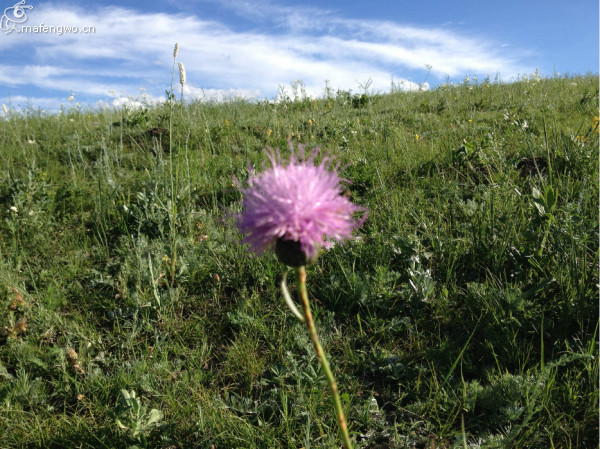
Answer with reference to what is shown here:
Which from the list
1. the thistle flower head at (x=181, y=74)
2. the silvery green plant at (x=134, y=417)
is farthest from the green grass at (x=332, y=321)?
the thistle flower head at (x=181, y=74)

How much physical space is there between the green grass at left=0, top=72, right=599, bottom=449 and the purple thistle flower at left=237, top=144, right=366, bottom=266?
1206 mm

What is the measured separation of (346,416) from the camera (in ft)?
6.74

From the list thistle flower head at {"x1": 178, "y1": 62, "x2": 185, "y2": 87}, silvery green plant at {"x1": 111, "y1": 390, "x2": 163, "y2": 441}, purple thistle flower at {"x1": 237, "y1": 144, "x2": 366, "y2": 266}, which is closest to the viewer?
purple thistle flower at {"x1": 237, "y1": 144, "x2": 366, "y2": 266}

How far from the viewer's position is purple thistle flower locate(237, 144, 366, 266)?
1.10 m

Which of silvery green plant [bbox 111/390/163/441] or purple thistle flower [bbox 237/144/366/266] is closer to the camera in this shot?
purple thistle flower [bbox 237/144/366/266]

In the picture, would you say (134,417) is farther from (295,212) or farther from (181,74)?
(181,74)

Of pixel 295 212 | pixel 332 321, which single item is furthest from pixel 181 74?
pixel 295 212

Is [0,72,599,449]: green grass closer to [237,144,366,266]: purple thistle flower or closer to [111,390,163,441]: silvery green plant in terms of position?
[111,390,163,441]: silvery green plant

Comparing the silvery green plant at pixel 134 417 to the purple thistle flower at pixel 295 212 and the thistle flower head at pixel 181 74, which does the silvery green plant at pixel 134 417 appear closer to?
the purple thistle flower at pixel 295 212

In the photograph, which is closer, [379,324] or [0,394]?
[0,394]

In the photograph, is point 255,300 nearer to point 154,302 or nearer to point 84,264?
point 154,302

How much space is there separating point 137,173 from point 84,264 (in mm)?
1775

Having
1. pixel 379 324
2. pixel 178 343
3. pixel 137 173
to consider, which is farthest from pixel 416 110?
pixel 178 343

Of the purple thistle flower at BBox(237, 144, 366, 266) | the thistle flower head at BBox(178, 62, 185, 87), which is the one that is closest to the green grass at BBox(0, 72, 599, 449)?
the thistle flower head at BBox(178, 62, 185, 87)
